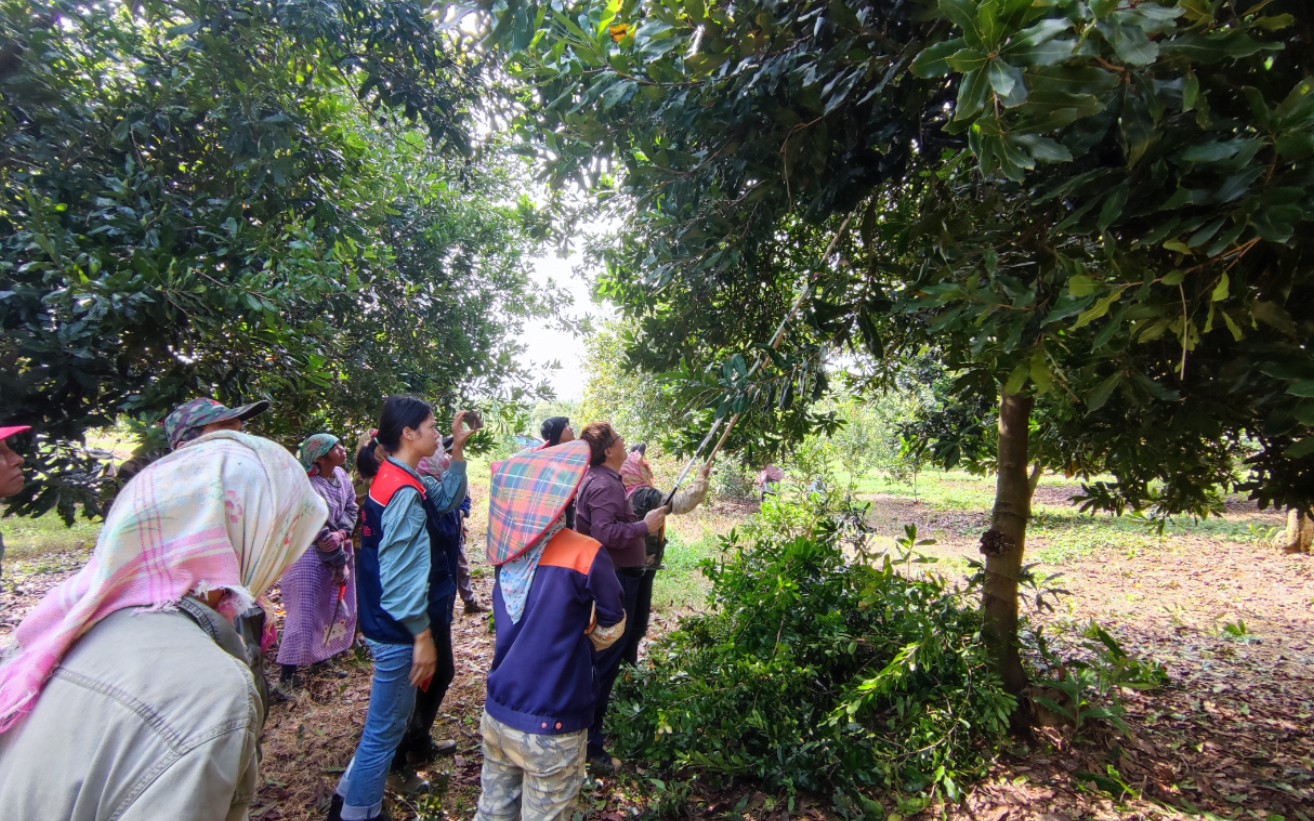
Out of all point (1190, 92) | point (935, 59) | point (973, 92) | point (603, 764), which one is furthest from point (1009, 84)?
point (603, 764)

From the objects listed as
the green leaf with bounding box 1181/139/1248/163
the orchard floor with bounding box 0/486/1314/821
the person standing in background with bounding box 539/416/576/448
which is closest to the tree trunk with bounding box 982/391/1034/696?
the orchard floor with bounding box 0/486/1314/821

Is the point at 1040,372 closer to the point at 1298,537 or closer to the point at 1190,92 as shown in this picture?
the point at 1190,92

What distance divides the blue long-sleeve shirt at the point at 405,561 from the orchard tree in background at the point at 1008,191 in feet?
4.62

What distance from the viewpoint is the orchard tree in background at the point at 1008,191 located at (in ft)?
4.67

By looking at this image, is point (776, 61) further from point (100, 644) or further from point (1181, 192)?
point (100, 644)

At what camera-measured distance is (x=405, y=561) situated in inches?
101

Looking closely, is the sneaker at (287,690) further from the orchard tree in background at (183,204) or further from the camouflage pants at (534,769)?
the camouflage pants at (534,769)

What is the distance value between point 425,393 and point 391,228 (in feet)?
5.85

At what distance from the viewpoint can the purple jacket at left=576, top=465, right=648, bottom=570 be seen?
3367 millimetres

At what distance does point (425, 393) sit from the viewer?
5.07 meters

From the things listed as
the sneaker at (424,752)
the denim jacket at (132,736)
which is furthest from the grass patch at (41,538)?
the denim jacket at (132,736)

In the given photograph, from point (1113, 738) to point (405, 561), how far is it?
3.89 m

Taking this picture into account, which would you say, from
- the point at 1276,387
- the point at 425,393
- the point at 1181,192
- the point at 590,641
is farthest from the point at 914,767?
the point at 425,393

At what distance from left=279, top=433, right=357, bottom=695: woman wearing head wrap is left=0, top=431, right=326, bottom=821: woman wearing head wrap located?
2825 mm
